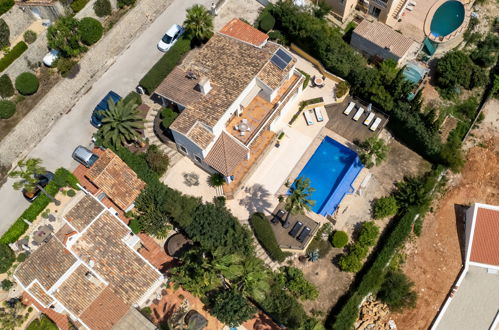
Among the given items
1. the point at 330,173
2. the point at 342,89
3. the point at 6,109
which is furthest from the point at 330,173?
the point at 6,109

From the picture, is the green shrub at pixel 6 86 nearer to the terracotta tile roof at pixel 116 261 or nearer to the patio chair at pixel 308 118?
the terracotta tile roof at pixel 116 261

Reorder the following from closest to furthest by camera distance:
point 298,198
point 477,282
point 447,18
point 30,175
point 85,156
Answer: point 298,198, point 477,282, point 30,175, point 85,156, point 447,18

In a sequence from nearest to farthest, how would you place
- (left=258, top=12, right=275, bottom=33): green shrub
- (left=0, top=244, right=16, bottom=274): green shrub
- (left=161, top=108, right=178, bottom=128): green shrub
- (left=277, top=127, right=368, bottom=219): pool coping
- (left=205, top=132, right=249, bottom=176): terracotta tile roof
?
(left=0, top=244, right=16, bottom=274): green shrub
(left=205, top=132, right=249, bottom=176): terracotta tile roof
(left=277, top=127, right=368, bottom=219): pool coping
(left=161, top=108, right=178, bottom=128): green shrub
(left=258, top=12, right=275, bottom=33): green shrub

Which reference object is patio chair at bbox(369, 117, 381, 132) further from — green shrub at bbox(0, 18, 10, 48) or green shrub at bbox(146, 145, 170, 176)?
green shrub at bbox(0, 18, 10, 48)

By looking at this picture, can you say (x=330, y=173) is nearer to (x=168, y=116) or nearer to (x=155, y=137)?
(x=168, y=116)

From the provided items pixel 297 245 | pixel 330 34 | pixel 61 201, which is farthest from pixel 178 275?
pixel 330 34

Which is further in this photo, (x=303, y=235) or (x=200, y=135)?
(x=303, y=235)

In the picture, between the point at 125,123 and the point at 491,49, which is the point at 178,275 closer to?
the point at 125,123

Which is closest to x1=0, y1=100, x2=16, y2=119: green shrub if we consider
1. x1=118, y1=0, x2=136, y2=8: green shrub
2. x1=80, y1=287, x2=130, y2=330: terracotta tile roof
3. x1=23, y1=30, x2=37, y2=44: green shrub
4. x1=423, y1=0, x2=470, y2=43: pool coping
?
x1=23, y1=30, x2=37, y2=44: green shrub
